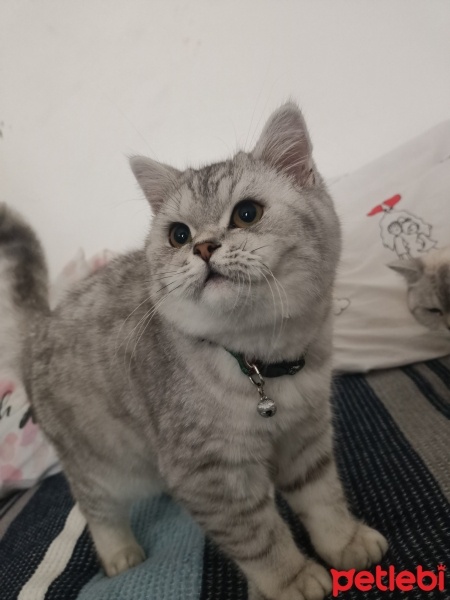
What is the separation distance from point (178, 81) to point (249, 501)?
1.73 m

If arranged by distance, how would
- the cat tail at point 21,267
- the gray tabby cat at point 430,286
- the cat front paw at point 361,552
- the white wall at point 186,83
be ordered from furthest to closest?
the white wall at point 186,83 → the gray tabby cat at point 430,286 → the cat tail at point 21,267 → the cat front paw at point 361,552

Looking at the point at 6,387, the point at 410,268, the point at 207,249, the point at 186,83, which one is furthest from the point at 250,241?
the point at 186,83

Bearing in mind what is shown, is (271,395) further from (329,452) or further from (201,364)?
(329,452)

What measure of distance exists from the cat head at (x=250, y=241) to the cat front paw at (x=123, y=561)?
546 mm

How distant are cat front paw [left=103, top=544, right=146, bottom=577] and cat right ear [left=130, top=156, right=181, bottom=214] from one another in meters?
0.74

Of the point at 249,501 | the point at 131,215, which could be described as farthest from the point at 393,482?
the point at 131,215

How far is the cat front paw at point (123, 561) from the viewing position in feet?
2.87

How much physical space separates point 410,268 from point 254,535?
99 cm

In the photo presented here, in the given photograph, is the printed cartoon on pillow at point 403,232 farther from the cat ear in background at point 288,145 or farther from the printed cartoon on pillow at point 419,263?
the cat ear in background at point 288,145

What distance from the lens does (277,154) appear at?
0.80 m

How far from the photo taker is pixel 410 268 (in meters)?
1.36

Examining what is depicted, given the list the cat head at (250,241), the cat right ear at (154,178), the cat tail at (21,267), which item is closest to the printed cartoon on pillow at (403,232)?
the cat head at (250,241)

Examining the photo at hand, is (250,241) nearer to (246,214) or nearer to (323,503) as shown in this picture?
(246,214)

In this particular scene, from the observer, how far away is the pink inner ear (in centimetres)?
153
